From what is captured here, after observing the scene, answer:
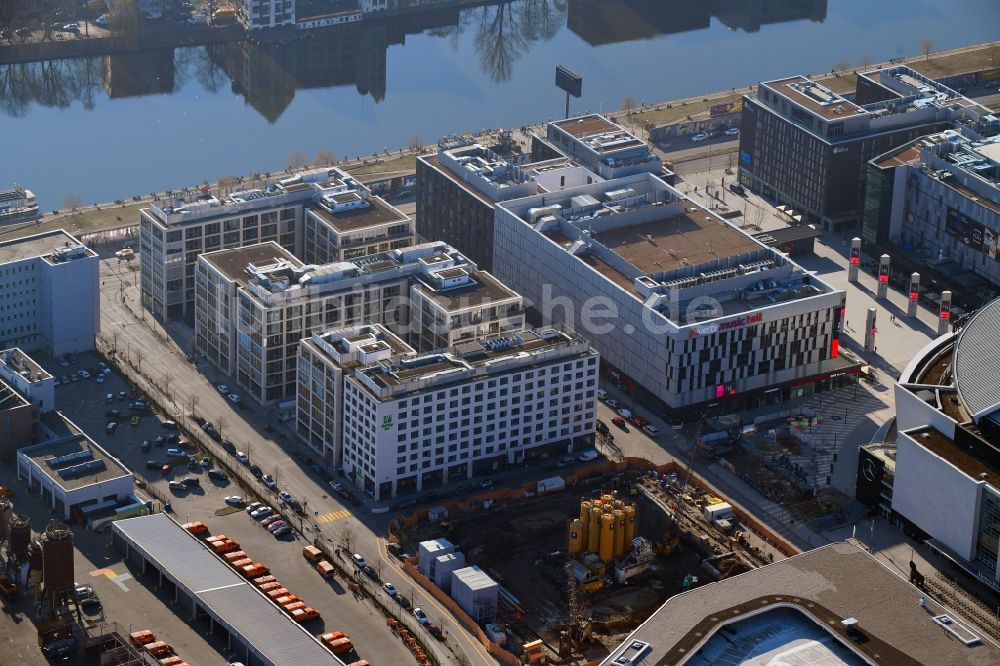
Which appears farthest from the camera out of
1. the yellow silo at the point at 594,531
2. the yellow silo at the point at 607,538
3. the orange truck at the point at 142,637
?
the yellow silo at the point at 594,531

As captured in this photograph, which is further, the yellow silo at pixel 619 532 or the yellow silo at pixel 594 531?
the yellow silo at pixel 594 531

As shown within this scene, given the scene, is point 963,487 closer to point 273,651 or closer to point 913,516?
point 913,516

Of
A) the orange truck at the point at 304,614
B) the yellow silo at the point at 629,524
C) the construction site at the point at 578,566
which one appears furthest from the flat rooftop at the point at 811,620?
the orange truck at the point at 304,614

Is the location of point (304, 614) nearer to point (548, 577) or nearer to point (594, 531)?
point (548, 577)

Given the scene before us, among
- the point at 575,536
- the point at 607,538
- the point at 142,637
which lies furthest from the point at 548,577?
the point at 142,637

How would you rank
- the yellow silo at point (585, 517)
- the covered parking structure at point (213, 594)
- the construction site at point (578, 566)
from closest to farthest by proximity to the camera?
the covered parking structure at point (213, 594) → the construction site at point (578, 566) → the yellow silo at point (585, 517)

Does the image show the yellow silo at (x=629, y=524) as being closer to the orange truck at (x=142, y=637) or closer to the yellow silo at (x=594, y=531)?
the yellow silo at (x=594, y=531)

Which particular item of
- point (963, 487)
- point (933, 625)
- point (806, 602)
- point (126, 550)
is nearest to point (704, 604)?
point (806, 602)
